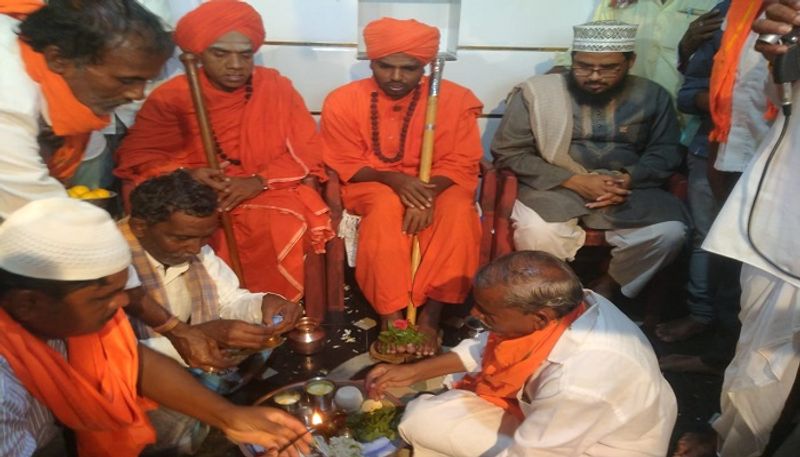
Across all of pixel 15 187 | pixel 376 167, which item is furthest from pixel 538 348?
pixel 376 167

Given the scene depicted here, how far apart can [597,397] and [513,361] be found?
1.06 feet

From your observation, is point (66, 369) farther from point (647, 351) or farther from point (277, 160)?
point (277, 160)

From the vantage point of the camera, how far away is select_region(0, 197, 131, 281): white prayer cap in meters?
1.62

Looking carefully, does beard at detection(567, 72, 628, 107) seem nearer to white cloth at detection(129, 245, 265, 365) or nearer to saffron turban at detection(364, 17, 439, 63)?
saffron turban at detection(364, 17, 439, 63)

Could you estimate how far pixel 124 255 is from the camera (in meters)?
1.81

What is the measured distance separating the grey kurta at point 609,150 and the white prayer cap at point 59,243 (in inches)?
103

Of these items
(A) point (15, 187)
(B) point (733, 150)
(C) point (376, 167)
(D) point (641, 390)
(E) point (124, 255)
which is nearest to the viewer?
(E) point (124, 255)

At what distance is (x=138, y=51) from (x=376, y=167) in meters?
2.01

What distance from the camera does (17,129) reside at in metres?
2.07

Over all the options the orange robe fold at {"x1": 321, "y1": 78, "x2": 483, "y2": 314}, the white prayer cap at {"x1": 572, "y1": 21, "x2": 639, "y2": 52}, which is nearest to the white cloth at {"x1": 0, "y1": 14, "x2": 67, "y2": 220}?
the orange robe fold at {"x1": 321, "y1": 78, "x2": 483, "y2": 314}

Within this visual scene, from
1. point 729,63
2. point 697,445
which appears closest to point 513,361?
point 697,445

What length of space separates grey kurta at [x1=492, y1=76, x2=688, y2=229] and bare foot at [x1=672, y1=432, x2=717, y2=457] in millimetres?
1393

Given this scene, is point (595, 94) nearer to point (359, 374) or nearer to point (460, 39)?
point (460, 39)

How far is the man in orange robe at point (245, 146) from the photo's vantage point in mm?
3516
